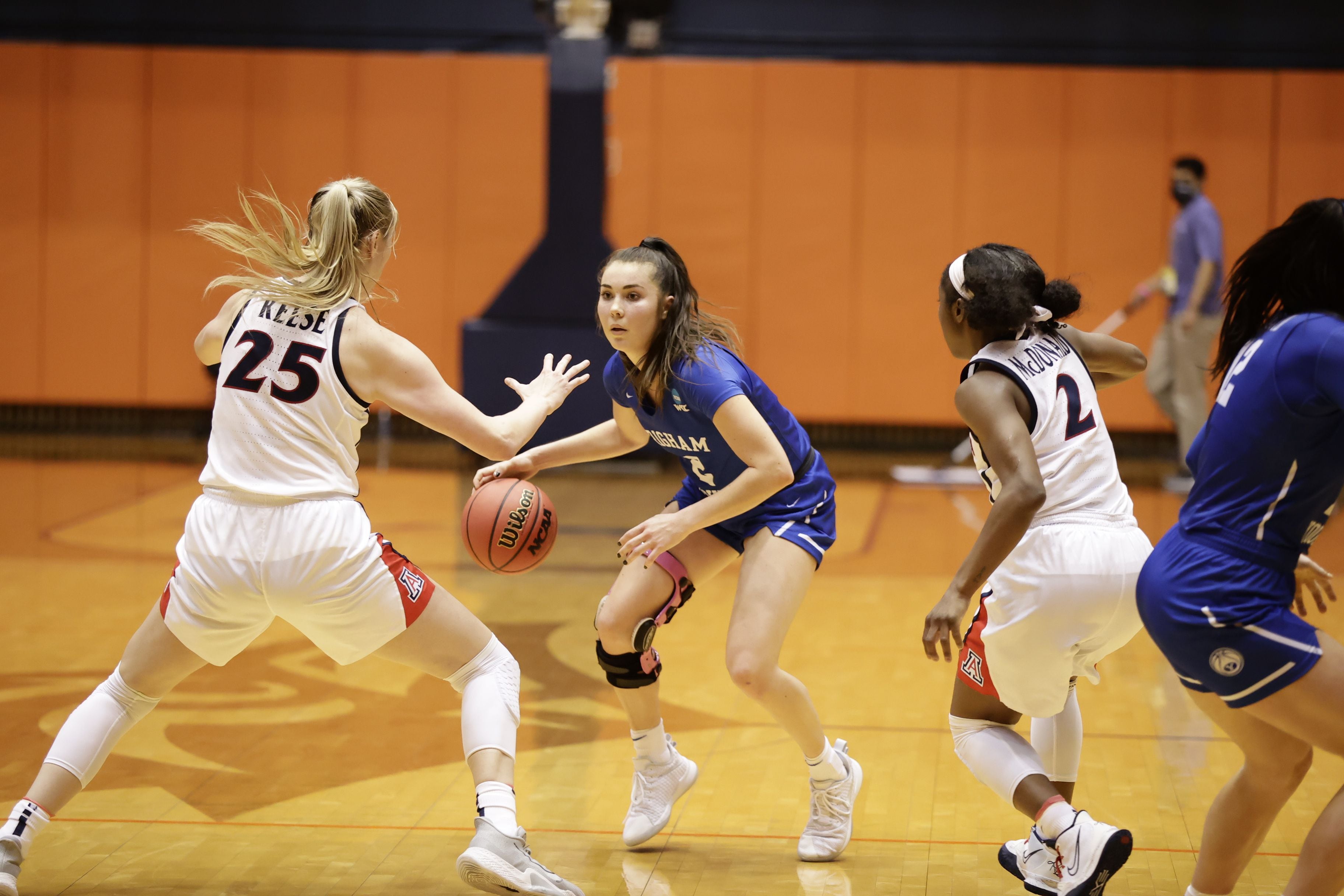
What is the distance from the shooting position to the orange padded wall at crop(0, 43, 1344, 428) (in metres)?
11.0

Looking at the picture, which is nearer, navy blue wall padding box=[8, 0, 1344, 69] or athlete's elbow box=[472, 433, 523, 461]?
athlete's elbow box=[472, 433, 523, 461]

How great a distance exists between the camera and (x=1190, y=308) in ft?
27.5

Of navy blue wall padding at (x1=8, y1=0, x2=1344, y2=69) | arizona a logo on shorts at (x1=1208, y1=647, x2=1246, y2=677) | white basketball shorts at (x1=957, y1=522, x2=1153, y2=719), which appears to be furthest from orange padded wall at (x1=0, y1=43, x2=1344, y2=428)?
arizona a logo on shorts at (x1=1208, y1=647, x2=1246, y2=677)

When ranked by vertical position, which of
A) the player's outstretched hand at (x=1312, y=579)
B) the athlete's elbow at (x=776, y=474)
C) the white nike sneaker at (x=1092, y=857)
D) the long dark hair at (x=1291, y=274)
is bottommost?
the white nike sneaker at (x=1092, y=857)

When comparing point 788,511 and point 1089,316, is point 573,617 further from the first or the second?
point 1089,316

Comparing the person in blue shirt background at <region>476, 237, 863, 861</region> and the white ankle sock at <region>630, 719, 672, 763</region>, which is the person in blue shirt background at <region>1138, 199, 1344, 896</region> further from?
the white ankle sock at <region>630, 719, 672, 763</region>

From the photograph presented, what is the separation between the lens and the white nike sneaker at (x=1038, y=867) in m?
2.83

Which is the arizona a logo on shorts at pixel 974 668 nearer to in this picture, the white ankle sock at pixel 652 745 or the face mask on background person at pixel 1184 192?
the white ankle sock at pixel 652 745

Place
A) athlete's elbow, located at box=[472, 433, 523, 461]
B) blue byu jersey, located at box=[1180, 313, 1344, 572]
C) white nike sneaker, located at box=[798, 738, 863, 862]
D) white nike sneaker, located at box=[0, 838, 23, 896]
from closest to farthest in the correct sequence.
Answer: blue byu jersey, located at box=[1180, 313, 1344, 572], white nike sneaker, located at box=[0, 838, 23, 896], athlete's elbow, located at box=[472, 433, 523, 461], white nike sneaker, located at box=[798, 738, 863, 862]

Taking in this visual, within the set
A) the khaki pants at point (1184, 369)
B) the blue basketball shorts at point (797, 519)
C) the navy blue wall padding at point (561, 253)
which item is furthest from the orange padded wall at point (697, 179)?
the blue basketball shorts at point (797, 519)

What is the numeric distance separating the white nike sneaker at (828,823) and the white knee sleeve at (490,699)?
0.78 metres

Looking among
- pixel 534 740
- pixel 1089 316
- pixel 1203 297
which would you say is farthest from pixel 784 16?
pixel 534 740

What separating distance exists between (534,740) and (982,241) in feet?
26.6

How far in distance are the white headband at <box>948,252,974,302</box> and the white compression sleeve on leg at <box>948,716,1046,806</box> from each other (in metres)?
0.90
